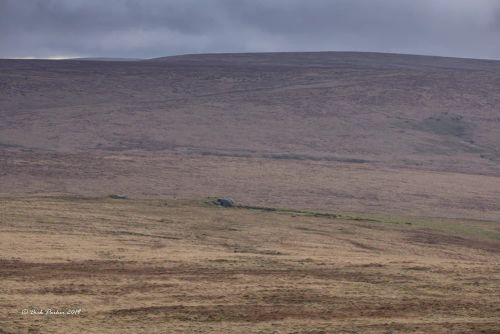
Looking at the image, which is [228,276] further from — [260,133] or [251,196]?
[260,133]

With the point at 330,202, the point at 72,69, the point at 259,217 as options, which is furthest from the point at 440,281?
the point at 72,69

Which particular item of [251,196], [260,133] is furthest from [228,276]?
[260,133]

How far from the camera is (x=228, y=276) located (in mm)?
16172

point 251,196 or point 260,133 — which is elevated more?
point 260,133

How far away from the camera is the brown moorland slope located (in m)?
38.3

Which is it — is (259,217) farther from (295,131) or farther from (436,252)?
(295,131)

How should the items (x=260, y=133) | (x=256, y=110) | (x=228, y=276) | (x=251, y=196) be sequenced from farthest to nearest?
(x=256, y=110) → (x=260, y=133) → (x=251, y=196) → (x=228, y=276)

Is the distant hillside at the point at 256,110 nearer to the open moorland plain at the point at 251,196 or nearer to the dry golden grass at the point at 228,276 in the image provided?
the open moorland plain at the point at 251,196

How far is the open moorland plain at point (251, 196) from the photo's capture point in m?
13.9

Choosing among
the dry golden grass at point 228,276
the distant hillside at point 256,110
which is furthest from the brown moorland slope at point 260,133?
the dry golden grass at point 228,276

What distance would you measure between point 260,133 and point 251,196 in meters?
18.5

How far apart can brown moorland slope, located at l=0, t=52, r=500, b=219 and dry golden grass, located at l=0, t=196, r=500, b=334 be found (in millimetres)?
10178

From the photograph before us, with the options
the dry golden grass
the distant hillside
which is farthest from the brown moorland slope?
the dry golden grass

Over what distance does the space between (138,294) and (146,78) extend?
57.0m
